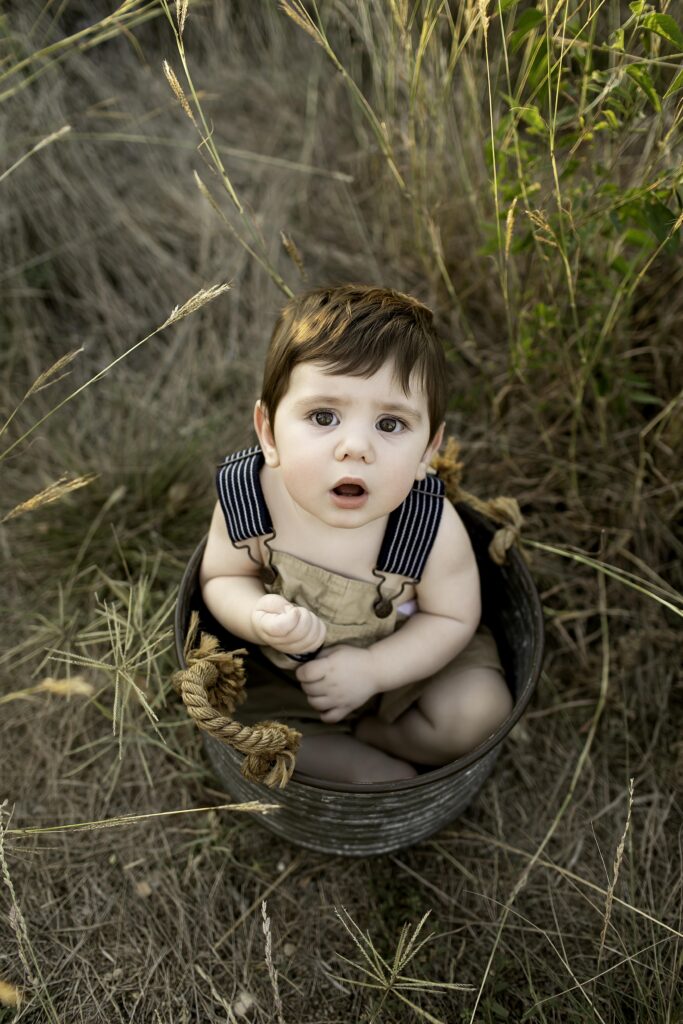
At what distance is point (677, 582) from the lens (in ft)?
6.59

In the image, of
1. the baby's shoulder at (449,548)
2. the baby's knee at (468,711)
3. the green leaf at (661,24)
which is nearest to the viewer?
the green leaf at (661,24)

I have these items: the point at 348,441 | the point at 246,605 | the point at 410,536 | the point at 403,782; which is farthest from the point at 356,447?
the point at 403,782

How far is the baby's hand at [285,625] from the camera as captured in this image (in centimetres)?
139

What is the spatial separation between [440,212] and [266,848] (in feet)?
5.43

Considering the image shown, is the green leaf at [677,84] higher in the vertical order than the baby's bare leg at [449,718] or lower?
higher

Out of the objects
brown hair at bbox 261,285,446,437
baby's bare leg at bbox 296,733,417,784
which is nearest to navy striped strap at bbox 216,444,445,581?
brown hair at bbox 261,285,446,437

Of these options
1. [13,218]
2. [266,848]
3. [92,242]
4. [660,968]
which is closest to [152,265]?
[92,242]

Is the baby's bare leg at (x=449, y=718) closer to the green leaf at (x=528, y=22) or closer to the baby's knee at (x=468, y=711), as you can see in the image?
the baby's knee at (x=468, y=711)

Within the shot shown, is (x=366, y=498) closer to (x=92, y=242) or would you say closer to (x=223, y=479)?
(x=223, y=479)

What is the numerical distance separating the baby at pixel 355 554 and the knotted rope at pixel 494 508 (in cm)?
8

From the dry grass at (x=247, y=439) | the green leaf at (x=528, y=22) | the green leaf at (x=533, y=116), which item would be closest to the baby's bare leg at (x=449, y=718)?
the dry grass at (x=247, y=439)

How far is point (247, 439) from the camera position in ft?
7.56

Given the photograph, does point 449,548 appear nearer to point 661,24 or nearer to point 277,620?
point 277,620

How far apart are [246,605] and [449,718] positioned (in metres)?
0.48
